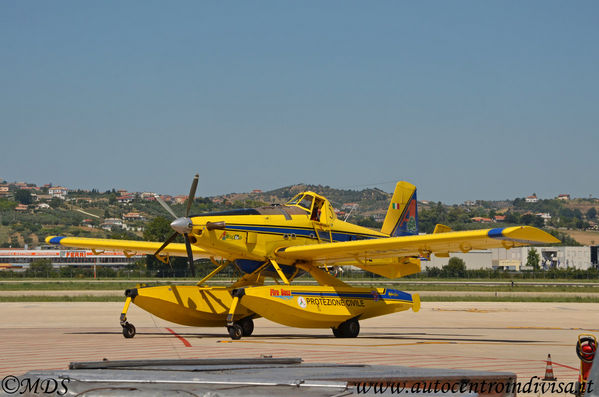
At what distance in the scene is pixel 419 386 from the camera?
4.60 metres

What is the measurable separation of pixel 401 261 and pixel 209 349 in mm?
9036

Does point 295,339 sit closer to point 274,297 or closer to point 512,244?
point 274,297

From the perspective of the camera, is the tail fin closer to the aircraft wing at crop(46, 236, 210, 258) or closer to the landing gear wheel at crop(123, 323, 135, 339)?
the aircraft wing at crop(46, 236, 210, 258)

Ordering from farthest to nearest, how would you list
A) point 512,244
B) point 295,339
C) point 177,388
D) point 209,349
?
point 295,339 → point 512,244 → point 209,349 → point 177,388

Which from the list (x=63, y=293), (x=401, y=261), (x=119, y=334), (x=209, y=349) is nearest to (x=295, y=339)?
(x=209, y=349)

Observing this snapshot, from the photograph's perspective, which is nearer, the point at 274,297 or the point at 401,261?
the point at 274,297

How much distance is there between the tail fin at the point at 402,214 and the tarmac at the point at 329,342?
9.67 ft

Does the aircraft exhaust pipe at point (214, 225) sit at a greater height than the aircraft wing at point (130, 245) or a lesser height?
greater

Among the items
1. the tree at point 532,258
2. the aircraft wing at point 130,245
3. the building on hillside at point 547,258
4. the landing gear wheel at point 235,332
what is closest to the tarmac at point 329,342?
the landing gear wheel at point 235,332

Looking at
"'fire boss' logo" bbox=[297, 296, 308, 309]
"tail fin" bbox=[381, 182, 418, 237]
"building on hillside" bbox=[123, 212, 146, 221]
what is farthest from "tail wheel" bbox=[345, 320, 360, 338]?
"building on hillside" bbox=[123, 212, 146, 221]

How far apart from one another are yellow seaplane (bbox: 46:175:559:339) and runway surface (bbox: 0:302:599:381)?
22.0 inches

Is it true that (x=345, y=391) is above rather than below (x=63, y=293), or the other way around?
above

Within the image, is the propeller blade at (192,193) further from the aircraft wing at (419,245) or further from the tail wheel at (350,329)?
the tail wheel at (350,329)

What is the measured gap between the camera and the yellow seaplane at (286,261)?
1533cm
